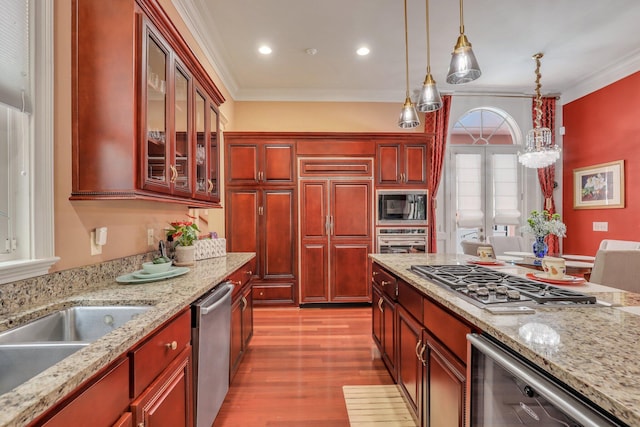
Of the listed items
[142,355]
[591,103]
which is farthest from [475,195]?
[142,355]

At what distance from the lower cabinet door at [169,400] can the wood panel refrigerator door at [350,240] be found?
2906mm

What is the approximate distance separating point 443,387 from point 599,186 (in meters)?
4.67

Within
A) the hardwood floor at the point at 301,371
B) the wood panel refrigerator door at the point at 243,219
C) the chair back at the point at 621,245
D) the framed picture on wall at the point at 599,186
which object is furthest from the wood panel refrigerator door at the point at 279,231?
the framed picture on wall at the point at 599,186

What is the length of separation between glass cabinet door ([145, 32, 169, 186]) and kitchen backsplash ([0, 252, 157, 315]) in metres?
0.55

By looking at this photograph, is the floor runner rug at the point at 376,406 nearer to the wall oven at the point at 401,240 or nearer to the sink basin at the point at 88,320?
the sink basin at the point at 88,320

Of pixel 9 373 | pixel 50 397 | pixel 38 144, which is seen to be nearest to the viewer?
pixel 50 397

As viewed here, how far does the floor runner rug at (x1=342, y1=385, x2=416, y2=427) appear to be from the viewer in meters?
1.92

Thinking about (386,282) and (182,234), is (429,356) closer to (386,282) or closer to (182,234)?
(386,282)

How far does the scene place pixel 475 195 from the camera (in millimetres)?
5125

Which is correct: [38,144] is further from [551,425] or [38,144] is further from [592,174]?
[592,174]

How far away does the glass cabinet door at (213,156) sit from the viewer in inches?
102

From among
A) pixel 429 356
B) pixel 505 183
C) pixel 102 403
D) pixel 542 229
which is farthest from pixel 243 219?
pixel 505 183

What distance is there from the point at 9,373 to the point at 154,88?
138 centimetres

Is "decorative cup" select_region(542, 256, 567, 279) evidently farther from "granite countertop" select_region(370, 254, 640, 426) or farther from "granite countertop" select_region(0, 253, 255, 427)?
"granite countertop" select_region(0, 253, 255, 427)
